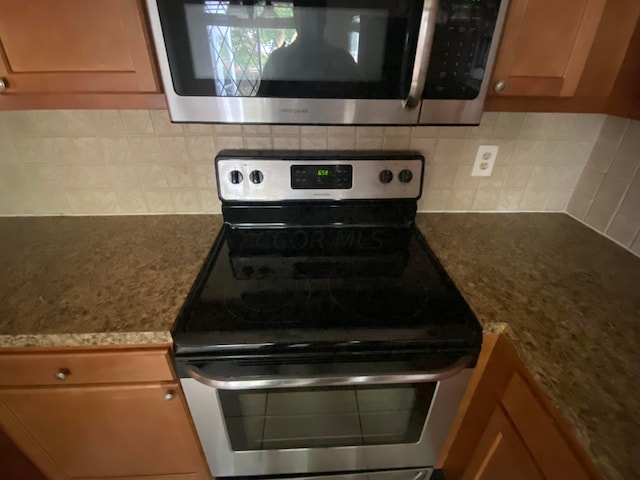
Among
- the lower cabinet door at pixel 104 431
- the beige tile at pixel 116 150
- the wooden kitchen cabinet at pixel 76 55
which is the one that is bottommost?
the lower cabinet door at pixel 104 431

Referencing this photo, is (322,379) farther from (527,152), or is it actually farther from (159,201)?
(527,152)

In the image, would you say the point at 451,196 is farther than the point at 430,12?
Yes

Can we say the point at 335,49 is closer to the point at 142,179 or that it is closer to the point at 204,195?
the point at 204,195

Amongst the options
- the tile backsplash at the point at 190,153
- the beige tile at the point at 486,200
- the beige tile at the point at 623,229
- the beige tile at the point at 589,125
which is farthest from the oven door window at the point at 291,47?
the beige tile at the point at 623,229

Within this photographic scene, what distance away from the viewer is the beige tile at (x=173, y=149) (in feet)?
3.47

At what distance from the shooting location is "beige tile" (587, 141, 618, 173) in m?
1.06

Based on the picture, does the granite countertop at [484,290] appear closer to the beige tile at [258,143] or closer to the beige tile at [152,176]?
the beige tile at [152,176]

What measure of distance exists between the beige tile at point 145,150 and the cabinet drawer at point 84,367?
0.64 meters

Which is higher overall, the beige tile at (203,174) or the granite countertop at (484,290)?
the beige tile at (203,174)

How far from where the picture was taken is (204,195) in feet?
3.82

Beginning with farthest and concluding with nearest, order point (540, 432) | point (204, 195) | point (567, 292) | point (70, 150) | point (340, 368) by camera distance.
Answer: point (204, 195) → point (70, 150) → point (567, 292) → point (340, 368) → point (540, 432)

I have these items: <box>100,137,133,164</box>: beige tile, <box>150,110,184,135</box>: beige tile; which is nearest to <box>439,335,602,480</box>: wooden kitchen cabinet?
<box>150,110,184,135</box>: beige tile

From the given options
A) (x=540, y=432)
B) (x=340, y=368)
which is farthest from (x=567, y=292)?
(x=340, y=368)

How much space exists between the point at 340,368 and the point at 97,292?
0.63 m
